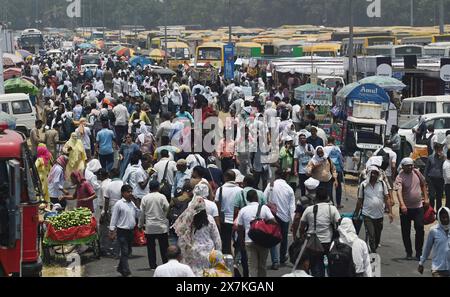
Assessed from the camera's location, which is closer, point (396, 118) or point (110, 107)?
point (396, 118)

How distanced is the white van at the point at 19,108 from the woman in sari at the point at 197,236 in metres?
16.4

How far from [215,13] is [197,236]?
128 m

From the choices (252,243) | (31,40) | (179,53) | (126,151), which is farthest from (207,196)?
(31,40)

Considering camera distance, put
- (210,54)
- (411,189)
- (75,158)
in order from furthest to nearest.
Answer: (210,54) < (75,158) < (411,189)

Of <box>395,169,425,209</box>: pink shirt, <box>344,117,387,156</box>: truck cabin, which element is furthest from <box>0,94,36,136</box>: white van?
<box>395,169,425,209</box>: pink shirt

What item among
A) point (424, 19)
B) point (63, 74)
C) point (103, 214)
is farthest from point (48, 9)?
point (103, 214)

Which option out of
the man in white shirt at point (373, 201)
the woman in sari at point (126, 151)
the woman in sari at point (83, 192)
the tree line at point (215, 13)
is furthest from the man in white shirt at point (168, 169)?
the tree line at point (215, 13)

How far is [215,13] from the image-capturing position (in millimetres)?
139125

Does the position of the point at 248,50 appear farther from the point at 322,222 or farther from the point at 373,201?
the point at 322,222

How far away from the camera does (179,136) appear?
20438mm

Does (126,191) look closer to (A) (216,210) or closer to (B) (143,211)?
(B) (143,211)

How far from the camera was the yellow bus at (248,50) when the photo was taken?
6147 centimetres

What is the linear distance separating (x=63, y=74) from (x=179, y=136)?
25591 millimetres

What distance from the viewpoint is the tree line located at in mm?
105125
